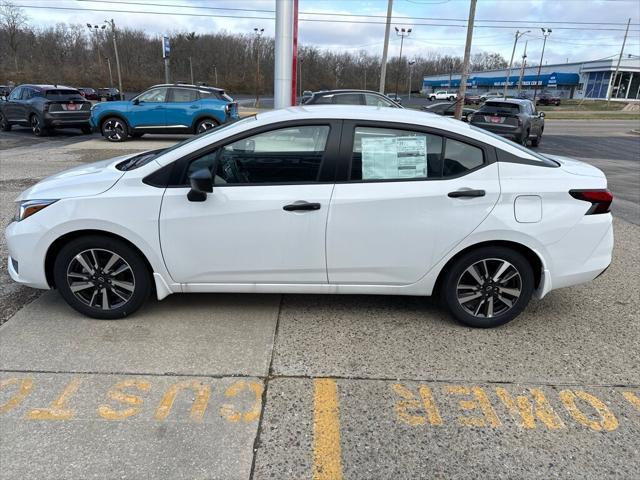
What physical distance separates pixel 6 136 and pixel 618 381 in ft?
65.1

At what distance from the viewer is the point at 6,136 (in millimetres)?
17156

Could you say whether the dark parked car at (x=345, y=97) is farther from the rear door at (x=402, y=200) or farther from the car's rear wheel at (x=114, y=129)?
the rear door at (x=402, y=200)

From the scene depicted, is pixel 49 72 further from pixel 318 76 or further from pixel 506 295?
pixel 506 295

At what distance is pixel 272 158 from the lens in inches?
139

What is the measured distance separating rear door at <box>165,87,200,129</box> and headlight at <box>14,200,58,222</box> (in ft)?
40.2

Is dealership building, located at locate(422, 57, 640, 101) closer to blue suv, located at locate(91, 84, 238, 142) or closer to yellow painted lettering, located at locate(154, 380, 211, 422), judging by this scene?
blue suv, located at locate(91, 84, 238, 142)

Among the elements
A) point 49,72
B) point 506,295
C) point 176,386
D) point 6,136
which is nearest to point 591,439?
point 506,295

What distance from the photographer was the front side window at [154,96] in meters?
15.1

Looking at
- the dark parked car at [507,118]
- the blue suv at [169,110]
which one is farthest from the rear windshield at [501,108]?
the blue suv at [169,110]

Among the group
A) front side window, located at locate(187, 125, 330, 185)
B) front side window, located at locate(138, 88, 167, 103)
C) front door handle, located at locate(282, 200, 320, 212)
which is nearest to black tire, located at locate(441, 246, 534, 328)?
front door handle, located at locate(282, 200, 320, 212)

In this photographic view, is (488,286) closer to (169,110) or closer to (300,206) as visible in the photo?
(300,206)

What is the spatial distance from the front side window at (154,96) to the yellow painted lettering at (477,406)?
1461cm

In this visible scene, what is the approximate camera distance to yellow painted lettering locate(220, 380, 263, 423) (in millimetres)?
2652

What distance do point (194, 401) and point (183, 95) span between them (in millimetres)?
14078
